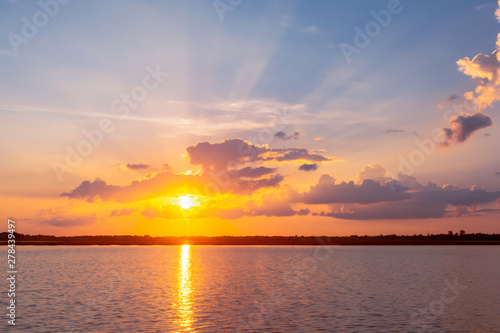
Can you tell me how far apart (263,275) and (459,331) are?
43.7m

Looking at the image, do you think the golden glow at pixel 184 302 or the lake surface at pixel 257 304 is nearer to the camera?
the lake surface at pixel 257 304

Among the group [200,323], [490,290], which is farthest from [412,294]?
[200,323]

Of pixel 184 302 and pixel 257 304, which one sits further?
pixel 184 302

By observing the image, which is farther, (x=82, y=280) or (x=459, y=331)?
(x=82, y=280)

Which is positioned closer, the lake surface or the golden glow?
the lake surface

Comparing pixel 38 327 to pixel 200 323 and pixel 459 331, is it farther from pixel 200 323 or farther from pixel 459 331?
pixel 459 331

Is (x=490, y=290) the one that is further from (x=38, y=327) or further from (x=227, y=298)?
(x=38, y=327)

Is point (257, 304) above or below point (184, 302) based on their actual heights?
below

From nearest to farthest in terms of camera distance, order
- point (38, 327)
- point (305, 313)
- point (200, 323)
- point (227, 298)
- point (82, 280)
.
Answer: point (38, 327)
point (200, 323)
point (305, 313)
point (227, 298)
point (82, 280)

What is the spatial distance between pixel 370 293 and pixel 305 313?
16154 mm

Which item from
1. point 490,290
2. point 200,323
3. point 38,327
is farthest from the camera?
point 490,290

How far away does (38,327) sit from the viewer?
107 ft

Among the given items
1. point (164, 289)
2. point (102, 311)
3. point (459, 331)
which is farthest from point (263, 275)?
point (459, 331)

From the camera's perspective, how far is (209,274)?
255ft
